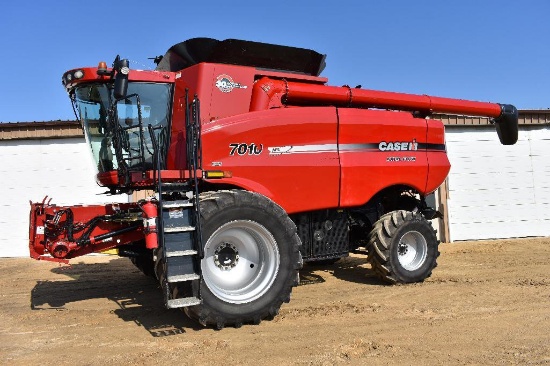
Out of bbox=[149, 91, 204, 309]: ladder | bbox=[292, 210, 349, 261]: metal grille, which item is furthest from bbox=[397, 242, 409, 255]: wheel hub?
bbox=[149, 91, 204, 309]: ladder

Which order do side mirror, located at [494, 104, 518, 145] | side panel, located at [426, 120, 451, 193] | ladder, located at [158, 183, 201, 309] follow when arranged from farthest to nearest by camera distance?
side mirror, located at [494, 104, 518, 145]
side panel, located at [426, 120, 451, 193]
ladder, located at [158, 183, 201, 309]

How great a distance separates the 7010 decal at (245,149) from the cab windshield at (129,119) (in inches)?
33.4

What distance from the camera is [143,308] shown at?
20.0ft

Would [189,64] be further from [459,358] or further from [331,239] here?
[459,358]

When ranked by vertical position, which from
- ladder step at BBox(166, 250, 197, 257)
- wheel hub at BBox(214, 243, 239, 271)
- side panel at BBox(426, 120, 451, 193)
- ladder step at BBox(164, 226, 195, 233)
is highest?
side panel at BBox(426, 120, 451, 193)

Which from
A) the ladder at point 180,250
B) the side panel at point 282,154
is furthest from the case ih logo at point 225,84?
the ladder at point 180,250

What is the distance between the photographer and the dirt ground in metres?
4.18

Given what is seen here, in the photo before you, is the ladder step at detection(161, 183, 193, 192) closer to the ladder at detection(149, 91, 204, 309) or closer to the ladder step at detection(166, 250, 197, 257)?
the ladder at detection(149, 91, 204, 309)

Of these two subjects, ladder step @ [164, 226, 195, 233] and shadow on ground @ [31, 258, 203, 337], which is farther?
shadow on ground @ [31, 258, 203, 337]

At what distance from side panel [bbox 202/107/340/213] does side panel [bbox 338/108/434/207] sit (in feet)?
0.69

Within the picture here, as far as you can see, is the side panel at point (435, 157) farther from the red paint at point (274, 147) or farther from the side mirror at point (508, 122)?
the side mirror at point (508, 122)

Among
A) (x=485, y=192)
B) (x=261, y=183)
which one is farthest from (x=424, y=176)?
(x=485, y=192)

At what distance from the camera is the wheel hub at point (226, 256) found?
5441 mm

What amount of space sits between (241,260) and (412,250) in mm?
3215
